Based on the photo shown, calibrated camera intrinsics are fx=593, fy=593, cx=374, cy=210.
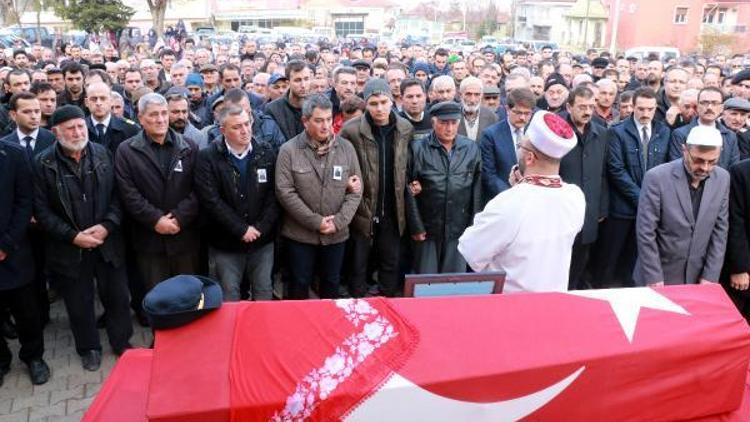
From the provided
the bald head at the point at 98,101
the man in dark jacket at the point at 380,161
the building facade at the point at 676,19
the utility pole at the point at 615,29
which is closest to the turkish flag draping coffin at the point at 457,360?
the man in dark jacket at the point at 380,161

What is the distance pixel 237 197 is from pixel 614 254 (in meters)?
3.41

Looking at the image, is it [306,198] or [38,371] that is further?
[306,198]

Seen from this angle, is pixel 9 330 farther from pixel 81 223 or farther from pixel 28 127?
pixel 28 127

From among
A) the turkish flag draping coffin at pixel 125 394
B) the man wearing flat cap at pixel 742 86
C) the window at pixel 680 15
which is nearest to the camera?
the turkish flag draping coffin at pixel 125 394

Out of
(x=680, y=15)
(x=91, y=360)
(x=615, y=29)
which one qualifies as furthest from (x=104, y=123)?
(x=680, y=15)

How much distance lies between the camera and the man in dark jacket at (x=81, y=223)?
3.85 meters

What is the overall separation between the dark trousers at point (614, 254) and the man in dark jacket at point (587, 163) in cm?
24

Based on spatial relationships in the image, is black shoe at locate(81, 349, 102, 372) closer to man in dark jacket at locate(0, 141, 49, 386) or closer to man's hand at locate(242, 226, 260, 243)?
man in dark jacket at locate(0, 141, 49, 386)

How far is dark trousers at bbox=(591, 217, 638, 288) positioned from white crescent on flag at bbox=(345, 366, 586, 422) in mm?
3707

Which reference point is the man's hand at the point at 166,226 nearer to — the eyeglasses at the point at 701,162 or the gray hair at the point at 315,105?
the gray hair at the point at 315,105

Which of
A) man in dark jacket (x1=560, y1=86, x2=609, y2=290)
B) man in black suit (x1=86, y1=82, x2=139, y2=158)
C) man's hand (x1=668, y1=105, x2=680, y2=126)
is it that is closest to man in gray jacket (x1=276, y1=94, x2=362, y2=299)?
man in black suit (x1=86, y1=82, x2=139, y2=158)

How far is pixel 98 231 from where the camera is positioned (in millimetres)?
3951

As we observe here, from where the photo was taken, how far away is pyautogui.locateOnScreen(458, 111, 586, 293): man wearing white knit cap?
8.54 feet

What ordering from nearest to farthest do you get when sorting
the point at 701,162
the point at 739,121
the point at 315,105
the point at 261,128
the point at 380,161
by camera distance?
the point at 701,162 → the point at 315,105 → the point at 380,161 → the point at 261,128 → the point at 739,121
